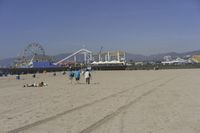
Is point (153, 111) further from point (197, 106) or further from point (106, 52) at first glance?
point (106, 52)

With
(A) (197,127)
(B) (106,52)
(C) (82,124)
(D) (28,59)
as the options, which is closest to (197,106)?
(A) (197,127)

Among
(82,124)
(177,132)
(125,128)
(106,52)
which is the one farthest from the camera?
(106,52)

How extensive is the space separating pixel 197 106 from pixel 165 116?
2.38 metres

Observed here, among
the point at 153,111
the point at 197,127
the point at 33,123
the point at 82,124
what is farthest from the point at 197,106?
the point at 33,123

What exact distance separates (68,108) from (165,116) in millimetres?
3316

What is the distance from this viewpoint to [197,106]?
11.5 metres

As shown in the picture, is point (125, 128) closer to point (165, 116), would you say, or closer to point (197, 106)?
point (165, 116)

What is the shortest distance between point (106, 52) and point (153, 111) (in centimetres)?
14448

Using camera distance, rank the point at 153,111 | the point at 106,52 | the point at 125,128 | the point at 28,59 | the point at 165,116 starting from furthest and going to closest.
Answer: the point at 106,52, the point at 28,59, the point at 153,111, the point at 165,116, the point at 125,128

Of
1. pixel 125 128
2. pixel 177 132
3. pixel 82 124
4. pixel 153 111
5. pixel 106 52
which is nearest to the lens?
pixel 177 132

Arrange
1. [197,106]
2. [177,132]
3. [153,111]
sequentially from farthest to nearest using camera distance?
[197,106], [153,111], [177,132]

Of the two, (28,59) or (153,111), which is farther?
(28,59)

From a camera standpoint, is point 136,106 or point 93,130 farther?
point 136,106

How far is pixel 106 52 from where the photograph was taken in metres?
155
